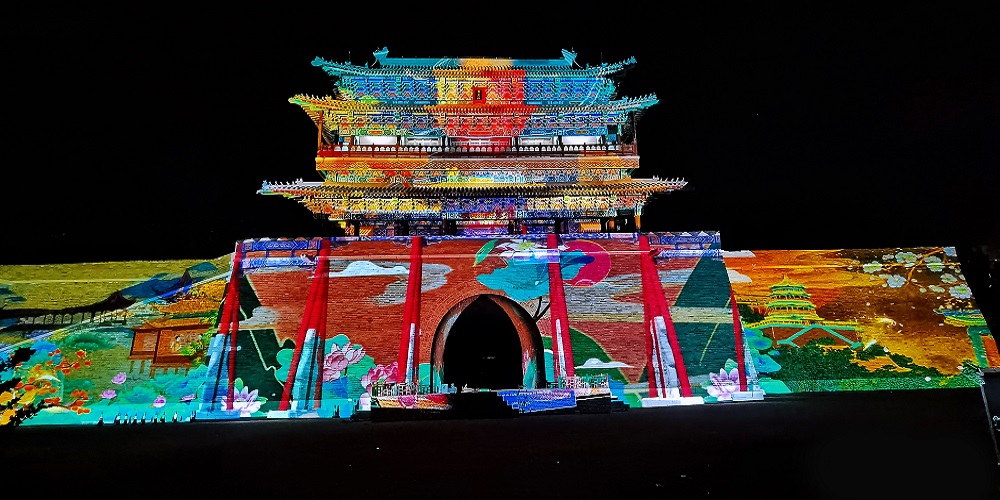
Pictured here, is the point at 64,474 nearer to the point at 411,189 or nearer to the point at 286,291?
the point at 286,291

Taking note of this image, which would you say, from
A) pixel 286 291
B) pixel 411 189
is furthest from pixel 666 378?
pixel 286 291

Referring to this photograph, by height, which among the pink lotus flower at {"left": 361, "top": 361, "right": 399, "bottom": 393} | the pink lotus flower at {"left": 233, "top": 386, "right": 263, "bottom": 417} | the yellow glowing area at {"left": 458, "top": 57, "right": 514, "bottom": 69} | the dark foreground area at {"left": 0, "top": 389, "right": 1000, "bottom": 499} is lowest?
the dark foreground area at {"left": 0, "top": 389, "right": 1000, "bottom": 499}

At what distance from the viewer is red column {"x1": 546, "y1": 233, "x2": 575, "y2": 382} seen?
9875mm

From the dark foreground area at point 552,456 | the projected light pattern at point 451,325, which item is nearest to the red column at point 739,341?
the projected light pattern at point 451,325

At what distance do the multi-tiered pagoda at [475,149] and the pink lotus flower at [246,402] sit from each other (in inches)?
157

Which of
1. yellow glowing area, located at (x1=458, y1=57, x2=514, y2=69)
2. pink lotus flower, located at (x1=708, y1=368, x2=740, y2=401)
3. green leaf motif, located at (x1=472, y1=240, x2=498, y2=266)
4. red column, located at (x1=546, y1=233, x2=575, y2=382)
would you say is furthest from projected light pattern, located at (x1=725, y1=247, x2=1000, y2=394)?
yellow glowing area, located at (x1=458, y1=57, x2=514, y2=69)

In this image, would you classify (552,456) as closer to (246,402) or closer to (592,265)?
(592,265)

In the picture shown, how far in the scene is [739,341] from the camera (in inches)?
404

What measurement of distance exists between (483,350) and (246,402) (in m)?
4.11

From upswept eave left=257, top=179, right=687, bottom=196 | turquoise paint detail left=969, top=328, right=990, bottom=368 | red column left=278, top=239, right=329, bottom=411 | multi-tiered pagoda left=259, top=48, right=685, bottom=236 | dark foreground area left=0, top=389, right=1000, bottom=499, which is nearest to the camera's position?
dark foreground area left=0, top=389, right=1000, bottom=499

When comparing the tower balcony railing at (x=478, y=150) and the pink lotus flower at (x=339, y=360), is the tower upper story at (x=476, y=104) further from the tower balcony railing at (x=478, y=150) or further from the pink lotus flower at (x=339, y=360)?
the pink lotus flower at (x=339, y=360)

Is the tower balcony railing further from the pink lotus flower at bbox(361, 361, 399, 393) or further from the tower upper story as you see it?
the pink lotus flower at bbox(361, 361, 399, 393)

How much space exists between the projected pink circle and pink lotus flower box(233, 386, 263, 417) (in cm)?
595

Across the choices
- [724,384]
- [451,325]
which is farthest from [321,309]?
[724,384]
